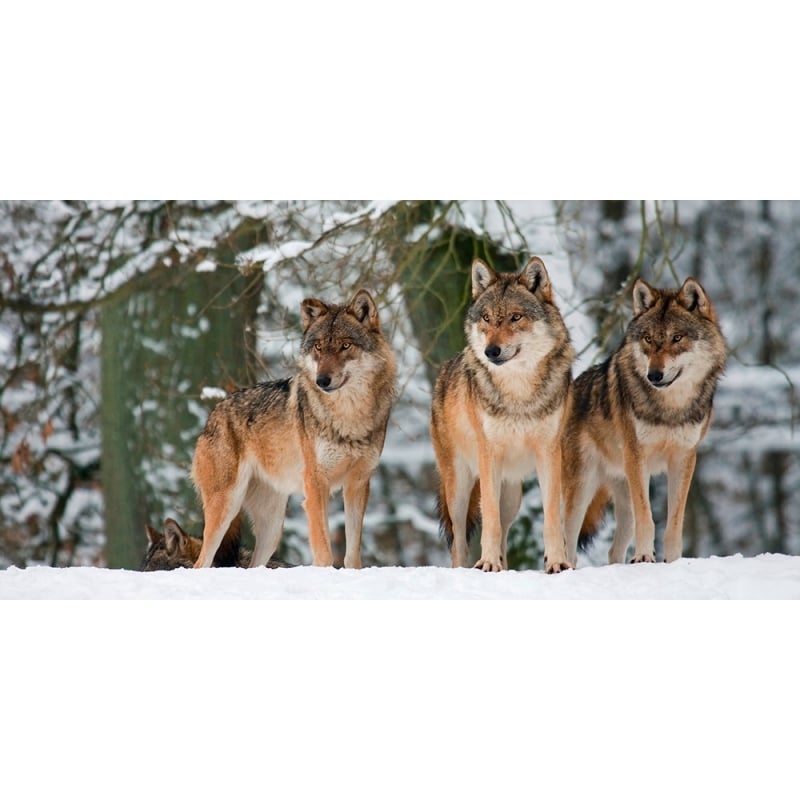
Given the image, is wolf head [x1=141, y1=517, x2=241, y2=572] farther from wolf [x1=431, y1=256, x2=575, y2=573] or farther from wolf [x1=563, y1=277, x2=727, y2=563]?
wolf [x1=563, y1=277, x2=727, y2=563]

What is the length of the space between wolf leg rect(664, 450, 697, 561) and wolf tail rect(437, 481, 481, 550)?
Result: 1.06m

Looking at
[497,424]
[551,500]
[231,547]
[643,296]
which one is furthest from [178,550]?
[643,296]

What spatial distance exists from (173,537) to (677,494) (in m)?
2.85

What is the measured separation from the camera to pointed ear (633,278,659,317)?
5887mm

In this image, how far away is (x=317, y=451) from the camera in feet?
→ 18.9

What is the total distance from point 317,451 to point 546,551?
128cm

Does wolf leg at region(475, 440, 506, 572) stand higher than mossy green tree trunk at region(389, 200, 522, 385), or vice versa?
mossy green tree trunk at region(389, 200, 522, 385)

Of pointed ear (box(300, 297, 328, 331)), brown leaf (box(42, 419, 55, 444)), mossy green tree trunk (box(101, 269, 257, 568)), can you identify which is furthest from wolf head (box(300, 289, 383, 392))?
brown leaf (box(42, 419, 55, 444))

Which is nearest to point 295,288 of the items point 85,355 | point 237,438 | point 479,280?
point 85,355

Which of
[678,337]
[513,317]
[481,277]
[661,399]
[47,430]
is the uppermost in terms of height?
[481,277]

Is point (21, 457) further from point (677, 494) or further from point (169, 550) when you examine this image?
point (677, 494)

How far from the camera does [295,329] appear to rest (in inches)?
317

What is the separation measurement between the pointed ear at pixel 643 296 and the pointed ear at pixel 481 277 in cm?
81

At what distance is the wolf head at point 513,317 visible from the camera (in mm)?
5484
